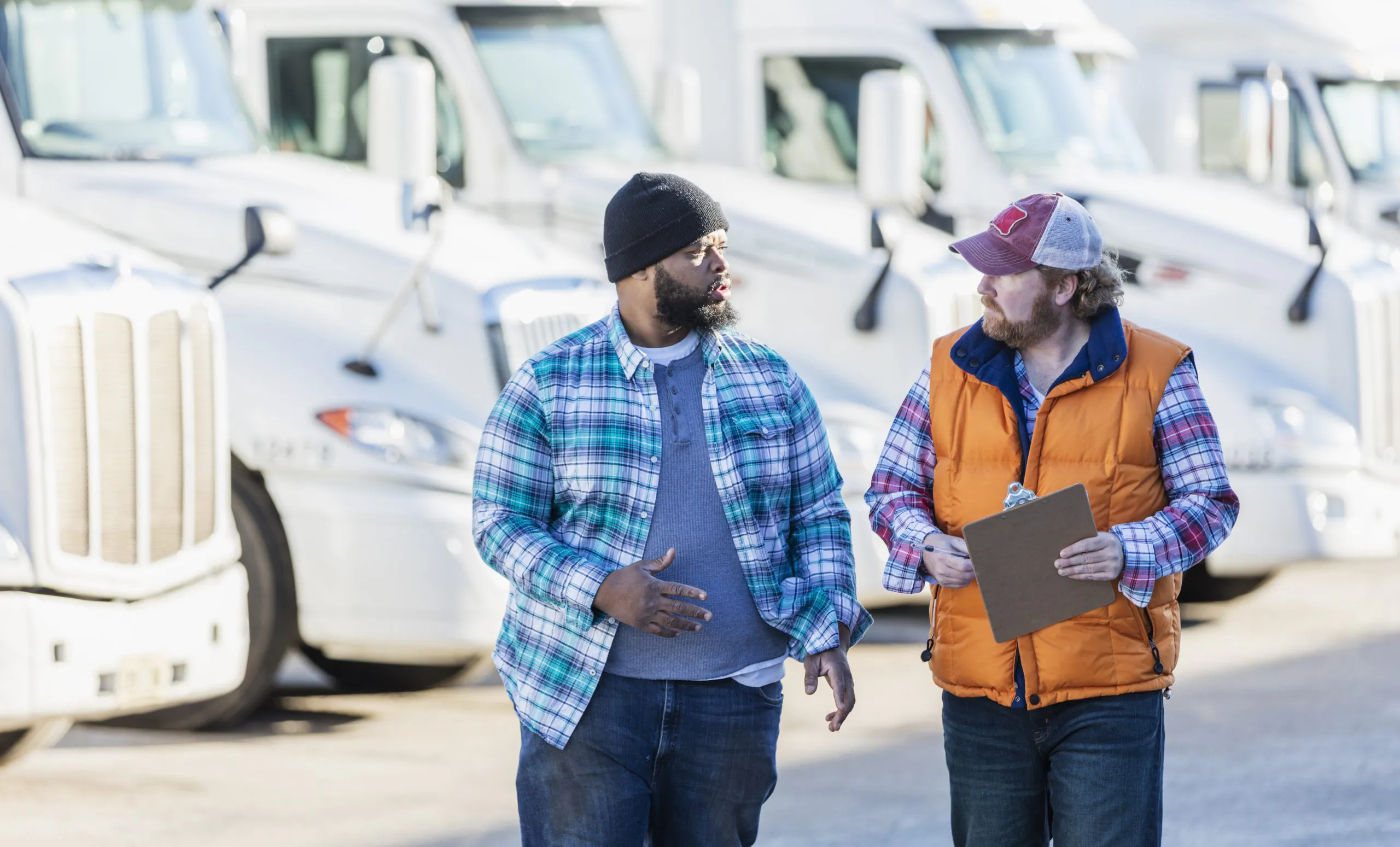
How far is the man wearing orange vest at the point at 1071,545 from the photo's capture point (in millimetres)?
4184

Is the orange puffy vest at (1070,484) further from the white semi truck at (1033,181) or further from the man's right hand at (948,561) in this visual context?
the white semi truck at (1033,181)

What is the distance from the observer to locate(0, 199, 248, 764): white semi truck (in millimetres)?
6676

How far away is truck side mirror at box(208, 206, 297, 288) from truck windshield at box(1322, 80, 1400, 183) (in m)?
8.35

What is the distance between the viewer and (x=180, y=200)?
8.41m

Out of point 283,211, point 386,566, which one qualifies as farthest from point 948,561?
point 283,211

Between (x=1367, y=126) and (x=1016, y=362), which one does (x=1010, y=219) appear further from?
(x=1367, y=126)

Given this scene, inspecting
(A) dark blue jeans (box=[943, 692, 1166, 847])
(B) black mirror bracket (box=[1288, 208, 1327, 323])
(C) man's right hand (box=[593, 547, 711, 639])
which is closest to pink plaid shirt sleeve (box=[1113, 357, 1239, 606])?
(A) dark blue jeans (box=[943, 692, 1166, 847])

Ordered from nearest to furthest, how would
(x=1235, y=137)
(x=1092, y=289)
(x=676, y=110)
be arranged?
(x=1092, y=289), (x=676, y=110), (x=1235, y=137)

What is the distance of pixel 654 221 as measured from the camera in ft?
13.7

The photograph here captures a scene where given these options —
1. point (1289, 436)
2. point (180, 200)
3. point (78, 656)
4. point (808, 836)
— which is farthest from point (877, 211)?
point (78, 656)

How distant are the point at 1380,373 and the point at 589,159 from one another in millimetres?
4190

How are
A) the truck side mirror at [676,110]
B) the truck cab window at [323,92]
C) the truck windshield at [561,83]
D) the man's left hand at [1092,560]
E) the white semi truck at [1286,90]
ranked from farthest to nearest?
the white semi truck at [1286,90] → the truck side mirror at [676,110] → the truck windshield at [561,83] → the truck cab window at [323,92] → the man's left hand at [1092,560]

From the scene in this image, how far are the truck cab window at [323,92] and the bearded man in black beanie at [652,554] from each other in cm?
597

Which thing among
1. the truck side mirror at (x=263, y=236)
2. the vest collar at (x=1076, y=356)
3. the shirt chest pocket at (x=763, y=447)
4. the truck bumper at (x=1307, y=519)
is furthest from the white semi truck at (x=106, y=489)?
the truck bumper at (x=1307, y=519)
